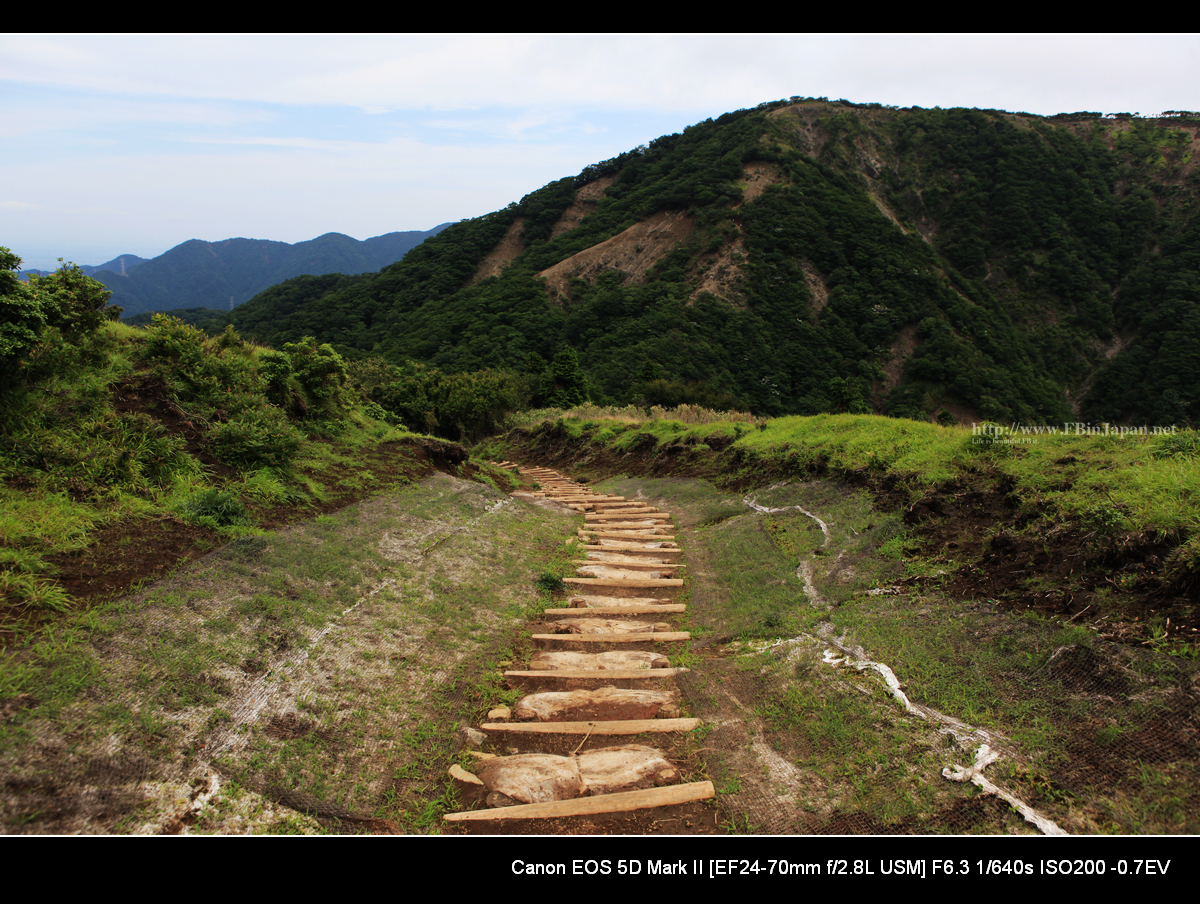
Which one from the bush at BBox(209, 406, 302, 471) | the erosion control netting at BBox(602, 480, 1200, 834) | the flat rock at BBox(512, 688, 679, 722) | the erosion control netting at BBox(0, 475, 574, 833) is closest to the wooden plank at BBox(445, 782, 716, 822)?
the erosion control netting at BBox(602, 480, 1200, 834)

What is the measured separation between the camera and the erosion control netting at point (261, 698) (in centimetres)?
237

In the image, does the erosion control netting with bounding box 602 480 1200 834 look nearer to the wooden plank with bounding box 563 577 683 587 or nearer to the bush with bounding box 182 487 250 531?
the wooden plank with bounding box 563 577 683 587

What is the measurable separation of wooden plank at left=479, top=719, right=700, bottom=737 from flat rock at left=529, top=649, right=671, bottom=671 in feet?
2.50

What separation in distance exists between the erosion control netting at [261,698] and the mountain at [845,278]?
32132 millimetres

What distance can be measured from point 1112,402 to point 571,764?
73.6 meters

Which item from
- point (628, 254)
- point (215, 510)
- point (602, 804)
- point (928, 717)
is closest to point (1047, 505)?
point (928, 717)

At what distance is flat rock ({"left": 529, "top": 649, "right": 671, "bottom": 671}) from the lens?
4.64m

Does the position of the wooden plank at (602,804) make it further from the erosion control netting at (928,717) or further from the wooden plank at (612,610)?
the wooden plank at (612,610)

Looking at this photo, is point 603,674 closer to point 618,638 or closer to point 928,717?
point 618,638

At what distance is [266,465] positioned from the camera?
5727 millimetres

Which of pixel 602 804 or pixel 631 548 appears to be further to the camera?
pixel 631 548

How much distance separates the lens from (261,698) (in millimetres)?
3135

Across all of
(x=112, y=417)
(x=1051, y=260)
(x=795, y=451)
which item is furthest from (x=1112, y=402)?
(x=112, y=417)

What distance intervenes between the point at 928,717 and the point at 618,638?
8.51 feet
